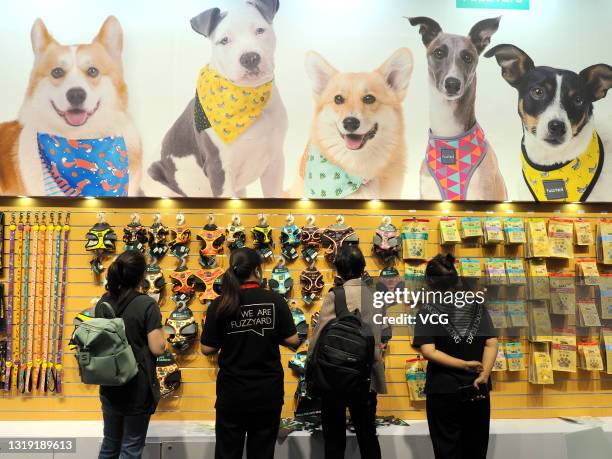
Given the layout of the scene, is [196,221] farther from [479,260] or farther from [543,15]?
[543,15]

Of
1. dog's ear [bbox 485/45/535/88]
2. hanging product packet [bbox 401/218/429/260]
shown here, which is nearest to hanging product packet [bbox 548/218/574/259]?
hanging product packet [bbox 401/218/429/260]

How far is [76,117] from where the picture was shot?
14.3 feet

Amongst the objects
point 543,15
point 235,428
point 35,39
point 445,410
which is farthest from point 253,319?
point 543,15

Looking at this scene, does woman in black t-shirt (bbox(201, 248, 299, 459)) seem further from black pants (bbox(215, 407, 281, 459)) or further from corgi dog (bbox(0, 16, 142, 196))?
corgi dog (bbox(0, 16, 142, 196))

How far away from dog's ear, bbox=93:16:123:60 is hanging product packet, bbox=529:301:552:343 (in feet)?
13.0

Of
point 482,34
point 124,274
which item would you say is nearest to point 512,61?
point 482,34

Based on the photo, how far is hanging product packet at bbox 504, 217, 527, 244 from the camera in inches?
Result: 174

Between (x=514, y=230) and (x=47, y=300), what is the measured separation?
3784mm

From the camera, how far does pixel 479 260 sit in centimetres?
447

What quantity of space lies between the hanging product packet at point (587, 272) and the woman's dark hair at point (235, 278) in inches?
120

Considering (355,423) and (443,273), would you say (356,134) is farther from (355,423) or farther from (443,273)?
(355,423)

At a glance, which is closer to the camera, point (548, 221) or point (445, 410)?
point (445, 410)

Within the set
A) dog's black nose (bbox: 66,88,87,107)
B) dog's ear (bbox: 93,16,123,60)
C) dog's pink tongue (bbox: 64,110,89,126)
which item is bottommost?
dog's pink tongue (bbox: 64,110,89,126)

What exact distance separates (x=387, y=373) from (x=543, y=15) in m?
3.27
